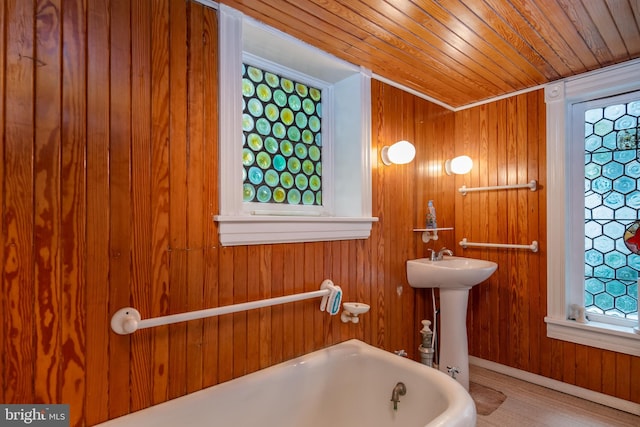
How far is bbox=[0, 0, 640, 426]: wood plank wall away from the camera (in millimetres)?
985

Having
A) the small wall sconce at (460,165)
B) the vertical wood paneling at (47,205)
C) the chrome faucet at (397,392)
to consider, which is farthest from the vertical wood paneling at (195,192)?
the small wall sconce at (460,165)

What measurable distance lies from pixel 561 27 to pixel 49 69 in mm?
2117

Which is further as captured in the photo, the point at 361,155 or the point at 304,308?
the point at 361,155

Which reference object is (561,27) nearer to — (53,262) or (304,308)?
(304,308)

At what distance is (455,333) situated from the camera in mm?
2080

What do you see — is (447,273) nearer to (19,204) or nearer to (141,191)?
(141,191)

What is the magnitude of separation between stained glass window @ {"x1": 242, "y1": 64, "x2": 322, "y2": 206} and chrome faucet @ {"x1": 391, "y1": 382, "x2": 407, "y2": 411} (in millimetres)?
1069

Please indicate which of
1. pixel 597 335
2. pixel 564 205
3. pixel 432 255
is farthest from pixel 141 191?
pixel 597 335

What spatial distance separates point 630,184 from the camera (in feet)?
6.41

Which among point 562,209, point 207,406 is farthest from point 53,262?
point 562,209

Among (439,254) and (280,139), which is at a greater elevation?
(280,139)

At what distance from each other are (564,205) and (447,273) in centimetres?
90

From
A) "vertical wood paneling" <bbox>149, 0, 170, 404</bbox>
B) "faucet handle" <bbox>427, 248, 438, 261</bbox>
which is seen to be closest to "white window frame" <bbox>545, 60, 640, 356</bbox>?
"faucet handle" <bbox>427, 248, 438, 261</bbox>

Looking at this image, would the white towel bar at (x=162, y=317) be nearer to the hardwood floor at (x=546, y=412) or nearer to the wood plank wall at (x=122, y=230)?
the wood plank wall at (x=122, y=230)
